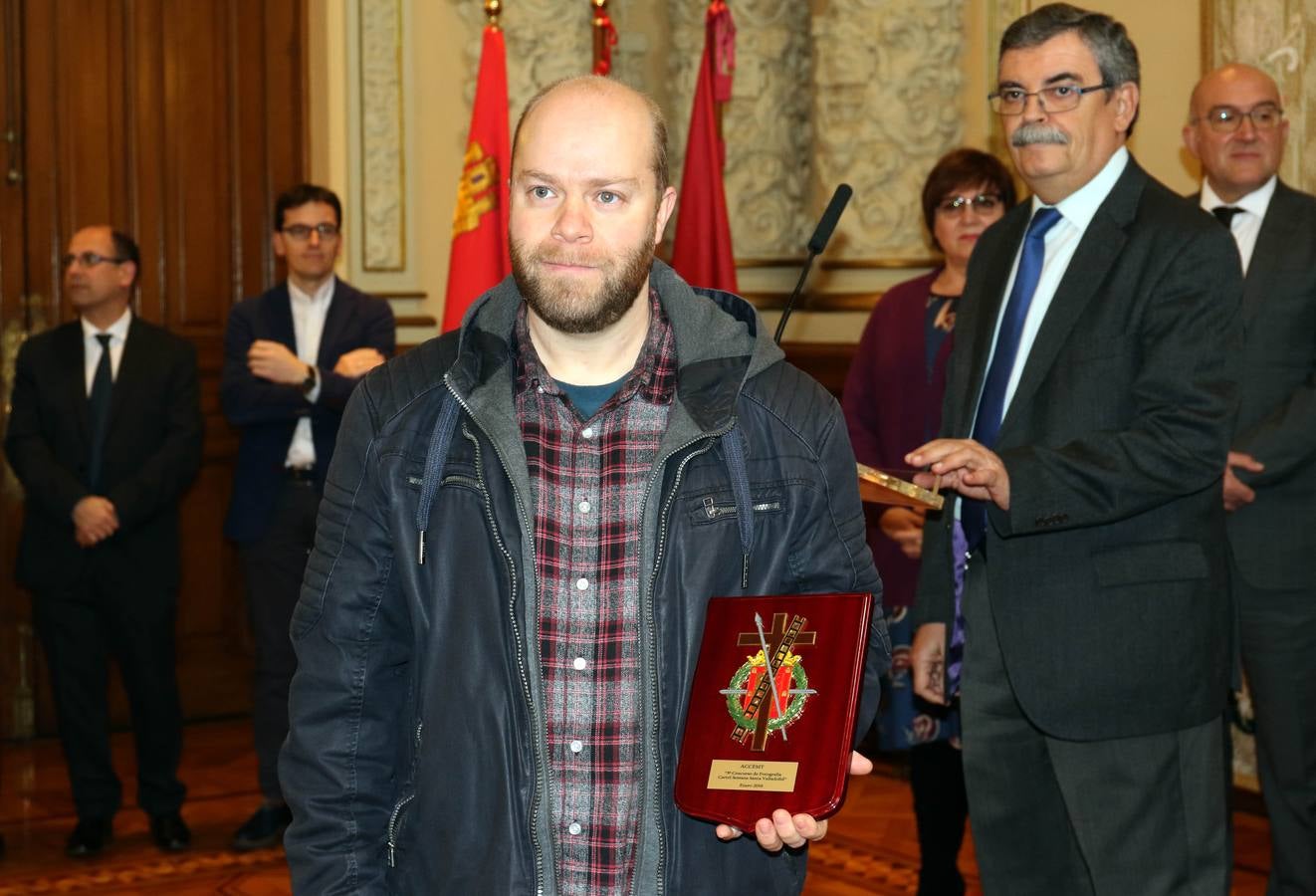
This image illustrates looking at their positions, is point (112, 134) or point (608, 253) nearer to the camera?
point (608, 253)

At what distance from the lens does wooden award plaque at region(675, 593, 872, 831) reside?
1670mm

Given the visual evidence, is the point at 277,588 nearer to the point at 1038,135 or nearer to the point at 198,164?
the point at 198,164

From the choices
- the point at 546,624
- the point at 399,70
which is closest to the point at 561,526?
the point at 546,624

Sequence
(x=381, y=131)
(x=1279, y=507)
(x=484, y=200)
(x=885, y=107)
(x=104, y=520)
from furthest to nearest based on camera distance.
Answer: (x=381, y=131)
(x=885, y=107)
(x=484, y=200)
(x=104, y=520)
(x=1279, y=507)

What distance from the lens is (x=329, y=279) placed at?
5.10 meters

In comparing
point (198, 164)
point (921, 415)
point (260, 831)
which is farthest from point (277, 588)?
point (198, 164)

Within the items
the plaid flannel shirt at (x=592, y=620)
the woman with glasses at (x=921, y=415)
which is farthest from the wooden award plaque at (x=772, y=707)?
the woman with glasses at (x=921, y=415)

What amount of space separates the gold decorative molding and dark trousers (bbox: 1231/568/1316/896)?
3.53 m

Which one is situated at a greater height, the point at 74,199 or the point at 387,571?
the point at 74,199

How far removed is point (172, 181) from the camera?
6266mm

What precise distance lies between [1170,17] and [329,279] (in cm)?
266

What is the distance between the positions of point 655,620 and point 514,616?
6.2 inches

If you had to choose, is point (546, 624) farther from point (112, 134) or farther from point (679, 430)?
point (112, 134)

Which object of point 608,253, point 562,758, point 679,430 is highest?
point 608,253
